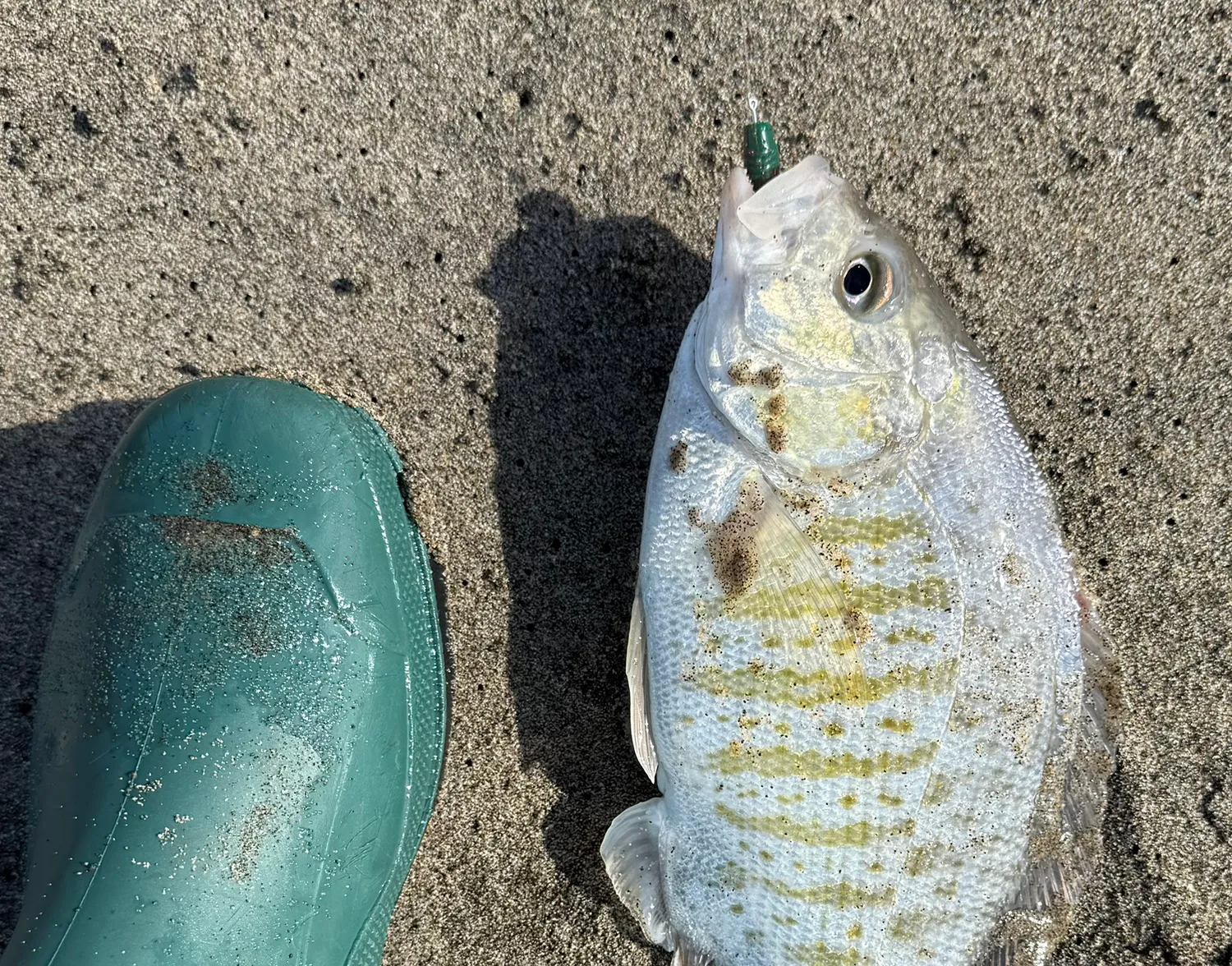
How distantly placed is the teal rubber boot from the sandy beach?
18 cm

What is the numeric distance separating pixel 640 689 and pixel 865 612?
1.32 ft

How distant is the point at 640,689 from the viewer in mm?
1264

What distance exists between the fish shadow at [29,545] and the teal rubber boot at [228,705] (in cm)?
19

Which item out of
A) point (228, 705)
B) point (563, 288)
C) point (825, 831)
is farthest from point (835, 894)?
point (563, 288)

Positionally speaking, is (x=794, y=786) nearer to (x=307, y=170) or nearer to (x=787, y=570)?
(x=787, y=570)

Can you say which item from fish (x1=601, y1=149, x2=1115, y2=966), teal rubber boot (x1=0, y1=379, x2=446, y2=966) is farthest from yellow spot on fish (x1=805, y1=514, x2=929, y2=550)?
teal rubber boot (x1=0, y1=379, x2=446, y2=966)

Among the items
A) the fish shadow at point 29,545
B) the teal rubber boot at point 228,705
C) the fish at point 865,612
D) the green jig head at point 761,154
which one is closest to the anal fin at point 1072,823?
the fish at point 865,612

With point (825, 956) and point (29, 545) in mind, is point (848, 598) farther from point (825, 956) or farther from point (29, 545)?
point (29, 545)

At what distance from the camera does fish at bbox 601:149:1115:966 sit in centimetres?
111

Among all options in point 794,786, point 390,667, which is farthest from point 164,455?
point 794,786

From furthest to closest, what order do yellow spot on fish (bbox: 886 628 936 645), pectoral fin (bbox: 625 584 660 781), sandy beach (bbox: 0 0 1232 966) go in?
sandy beach (bbox: 0 0 1232 966) → pectoral fin (bbox: 625 584 660 781) → yellow spot on fish (bbox: 886 628 936 645)

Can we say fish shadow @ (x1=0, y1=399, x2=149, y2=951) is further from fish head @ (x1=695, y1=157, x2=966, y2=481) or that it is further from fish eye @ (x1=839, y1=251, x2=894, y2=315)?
fish eye @ (x1=839, y1=251, x2=894, y2=315)

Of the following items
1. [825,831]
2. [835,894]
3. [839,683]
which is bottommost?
[835,894]

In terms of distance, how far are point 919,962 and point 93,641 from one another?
1.44 metres
